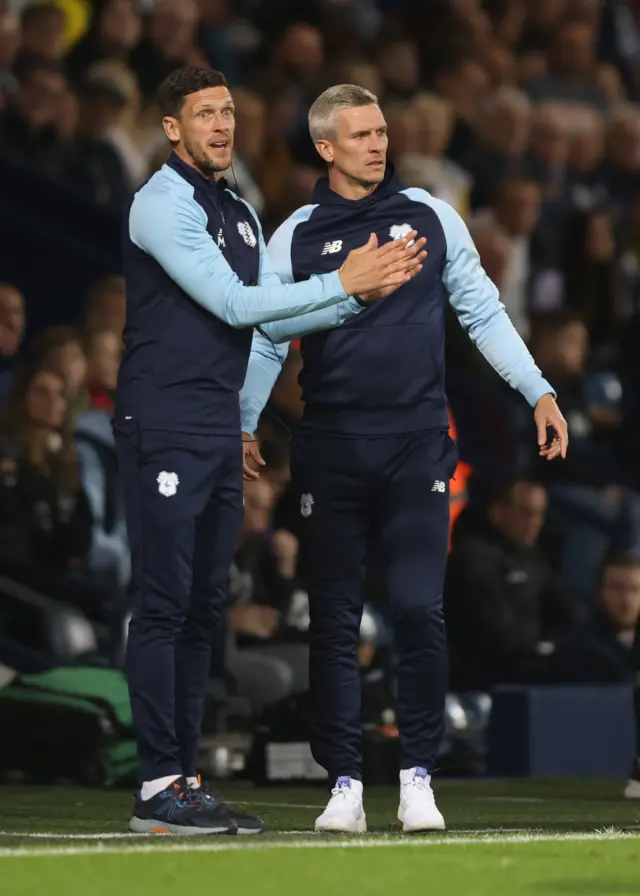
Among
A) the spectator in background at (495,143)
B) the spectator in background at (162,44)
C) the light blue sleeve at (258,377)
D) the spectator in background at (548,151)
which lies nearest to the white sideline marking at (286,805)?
the light blue sleeve at (258,377)

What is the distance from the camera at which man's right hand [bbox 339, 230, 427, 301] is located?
5480mm

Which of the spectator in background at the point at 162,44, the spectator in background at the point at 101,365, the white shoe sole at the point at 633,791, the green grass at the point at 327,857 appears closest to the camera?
the green grass at the point at 327,857

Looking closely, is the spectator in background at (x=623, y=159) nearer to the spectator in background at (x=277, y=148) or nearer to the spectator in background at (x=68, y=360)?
the spectator in background at (x=277, y=148)

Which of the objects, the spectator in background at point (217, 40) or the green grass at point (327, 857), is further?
the spectator in background at point (217, 40)

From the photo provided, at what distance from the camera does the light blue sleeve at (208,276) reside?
5.55 meters

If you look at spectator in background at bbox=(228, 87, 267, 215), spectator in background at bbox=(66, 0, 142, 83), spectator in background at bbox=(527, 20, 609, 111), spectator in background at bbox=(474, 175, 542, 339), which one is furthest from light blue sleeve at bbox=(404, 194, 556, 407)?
spectator in background at bbox=(527, 20, 609, 111)

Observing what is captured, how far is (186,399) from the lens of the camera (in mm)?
5672

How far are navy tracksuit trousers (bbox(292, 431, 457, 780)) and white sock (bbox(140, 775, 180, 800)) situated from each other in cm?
45

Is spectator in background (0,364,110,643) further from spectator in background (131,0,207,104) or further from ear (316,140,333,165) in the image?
ear (316,140,333,165)

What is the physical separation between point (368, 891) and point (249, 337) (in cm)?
192

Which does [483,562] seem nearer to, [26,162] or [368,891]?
[26,162]

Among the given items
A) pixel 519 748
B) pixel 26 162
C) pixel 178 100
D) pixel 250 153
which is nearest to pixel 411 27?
pixel 250 153

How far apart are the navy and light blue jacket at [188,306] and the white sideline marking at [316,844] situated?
43.3 inches

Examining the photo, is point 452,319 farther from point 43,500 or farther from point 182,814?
point 182,814
